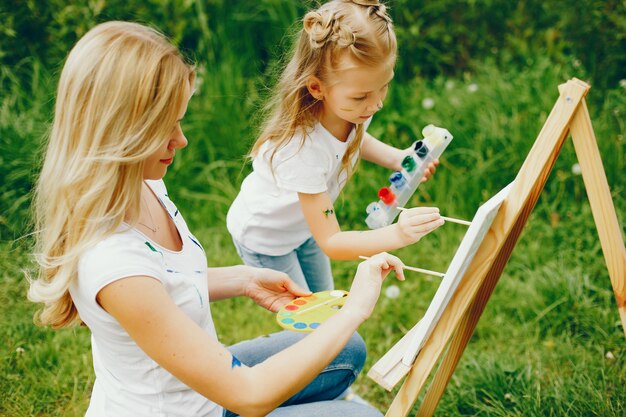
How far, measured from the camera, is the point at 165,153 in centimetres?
143

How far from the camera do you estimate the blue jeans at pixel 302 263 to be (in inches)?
90.5

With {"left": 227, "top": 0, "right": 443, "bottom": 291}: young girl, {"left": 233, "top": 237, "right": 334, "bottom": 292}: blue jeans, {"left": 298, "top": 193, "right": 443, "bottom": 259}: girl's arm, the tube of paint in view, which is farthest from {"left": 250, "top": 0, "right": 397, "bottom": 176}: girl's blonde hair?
{"left": 233, "top": 237, "right": 334, "bottom": 292}: blue jeans

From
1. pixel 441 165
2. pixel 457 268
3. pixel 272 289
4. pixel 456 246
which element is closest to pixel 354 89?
pixel 272 289

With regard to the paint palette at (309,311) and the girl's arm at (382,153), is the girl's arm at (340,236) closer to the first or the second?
the paint palette at (309,311)

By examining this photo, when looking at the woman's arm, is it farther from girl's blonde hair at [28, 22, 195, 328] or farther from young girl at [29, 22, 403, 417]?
girl's blonde hair at [28, 22, 195, 328]

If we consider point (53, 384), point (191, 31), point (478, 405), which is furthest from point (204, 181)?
point (478, 405)

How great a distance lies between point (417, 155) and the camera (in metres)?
2.05

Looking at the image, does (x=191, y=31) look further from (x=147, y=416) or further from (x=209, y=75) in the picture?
(x=147, y=416)

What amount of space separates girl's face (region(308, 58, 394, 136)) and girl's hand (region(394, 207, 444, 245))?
0.34 m

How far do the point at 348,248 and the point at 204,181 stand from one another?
1.82 meters

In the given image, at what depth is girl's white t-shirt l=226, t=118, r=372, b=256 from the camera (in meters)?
1.97

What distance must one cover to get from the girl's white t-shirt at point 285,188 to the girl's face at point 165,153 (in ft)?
1.82

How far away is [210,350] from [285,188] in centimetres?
71

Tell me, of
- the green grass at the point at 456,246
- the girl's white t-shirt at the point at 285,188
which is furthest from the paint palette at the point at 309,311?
the green grass at the point at 456,246
